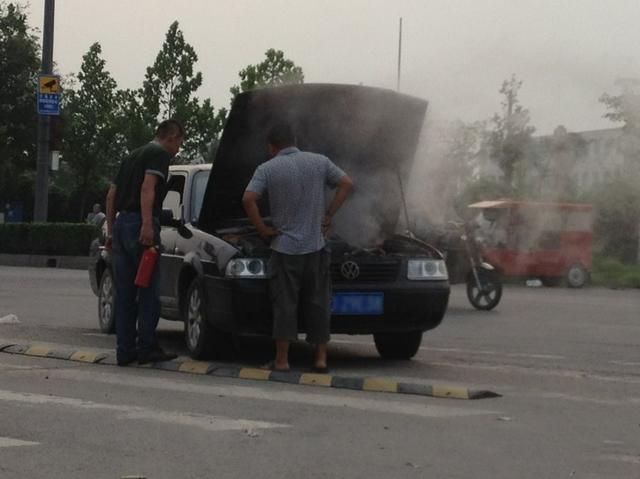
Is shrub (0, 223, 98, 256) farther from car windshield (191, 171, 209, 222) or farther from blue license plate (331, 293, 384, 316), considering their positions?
blue license plate (331, 293, 384, 316)

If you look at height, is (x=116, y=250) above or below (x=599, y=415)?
above

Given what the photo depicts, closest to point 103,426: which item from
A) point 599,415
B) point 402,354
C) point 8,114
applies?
point 599,415

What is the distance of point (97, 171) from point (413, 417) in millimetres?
59294

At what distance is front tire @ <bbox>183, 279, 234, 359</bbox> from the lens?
1027 cm

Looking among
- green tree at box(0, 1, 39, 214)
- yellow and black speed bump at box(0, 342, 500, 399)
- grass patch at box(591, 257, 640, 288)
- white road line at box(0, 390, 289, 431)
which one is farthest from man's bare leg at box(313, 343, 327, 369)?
green tree at box(0, 1, 39, 214)

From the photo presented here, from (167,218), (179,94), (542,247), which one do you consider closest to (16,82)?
(179,94)

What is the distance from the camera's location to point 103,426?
6988mm

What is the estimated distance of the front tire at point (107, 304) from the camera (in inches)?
495

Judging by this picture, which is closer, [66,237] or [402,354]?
[402,354]

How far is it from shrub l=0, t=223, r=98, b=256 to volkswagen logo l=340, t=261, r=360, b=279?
71.7 ft

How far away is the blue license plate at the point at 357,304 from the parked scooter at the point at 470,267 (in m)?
8.46

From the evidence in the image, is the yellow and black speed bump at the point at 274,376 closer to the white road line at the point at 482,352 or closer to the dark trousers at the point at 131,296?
the dark trousers at the point at 131,296

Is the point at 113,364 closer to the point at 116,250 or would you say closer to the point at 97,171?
the point at 116,250

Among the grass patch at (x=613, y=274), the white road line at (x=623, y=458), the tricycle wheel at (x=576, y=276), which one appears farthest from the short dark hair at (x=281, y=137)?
the tricycle wheel at (x=576, y=276)
